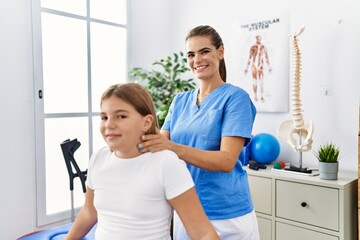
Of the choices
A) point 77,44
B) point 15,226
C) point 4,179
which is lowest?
point 15,226

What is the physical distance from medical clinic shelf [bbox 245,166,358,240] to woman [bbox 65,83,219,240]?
1.30 metres

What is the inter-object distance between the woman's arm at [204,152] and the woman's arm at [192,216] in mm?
154

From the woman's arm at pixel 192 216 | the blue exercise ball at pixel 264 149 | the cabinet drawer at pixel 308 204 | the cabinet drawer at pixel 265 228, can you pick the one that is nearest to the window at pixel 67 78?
the blue exercise ball at pixel 264 149

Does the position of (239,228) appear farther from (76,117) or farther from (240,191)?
(76,117)

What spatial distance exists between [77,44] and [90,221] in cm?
207

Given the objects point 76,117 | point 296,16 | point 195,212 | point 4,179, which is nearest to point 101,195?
point 195,212

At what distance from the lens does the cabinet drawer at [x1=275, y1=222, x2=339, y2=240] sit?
205 cm

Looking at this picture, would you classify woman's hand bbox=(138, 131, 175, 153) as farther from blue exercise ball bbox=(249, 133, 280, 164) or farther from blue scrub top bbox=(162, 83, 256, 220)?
blue exercise ball bbox=(249, 133, 280, 164)

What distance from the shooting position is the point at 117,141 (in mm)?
989

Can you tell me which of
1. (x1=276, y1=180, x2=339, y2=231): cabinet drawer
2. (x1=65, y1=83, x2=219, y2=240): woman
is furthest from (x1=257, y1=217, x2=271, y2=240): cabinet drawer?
(x1=65, y1=83, x2=219, y2=240): woman

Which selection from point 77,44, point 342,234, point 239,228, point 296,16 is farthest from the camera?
point 77,44

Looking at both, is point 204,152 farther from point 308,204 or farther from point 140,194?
point 308,204

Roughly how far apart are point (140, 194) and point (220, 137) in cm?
42

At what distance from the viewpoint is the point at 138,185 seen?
38.8 inches
